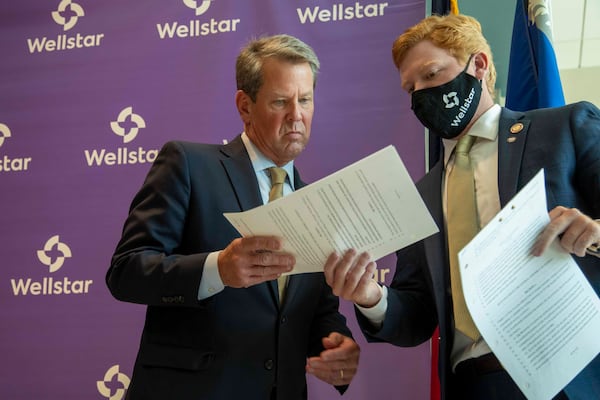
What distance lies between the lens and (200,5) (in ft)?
10.6

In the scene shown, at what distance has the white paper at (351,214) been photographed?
1.29 meters

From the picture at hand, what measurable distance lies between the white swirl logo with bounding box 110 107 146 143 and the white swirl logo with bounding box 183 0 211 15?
583 mm

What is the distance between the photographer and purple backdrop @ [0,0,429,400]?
9.57 feet

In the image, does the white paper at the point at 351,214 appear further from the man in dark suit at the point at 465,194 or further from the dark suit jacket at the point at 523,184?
the dark suit jacket at the point at 523,184

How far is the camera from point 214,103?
10.2 feet

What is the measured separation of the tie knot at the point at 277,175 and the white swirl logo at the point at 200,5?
148 cm

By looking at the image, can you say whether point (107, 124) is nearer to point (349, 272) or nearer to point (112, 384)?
point (112, 384)

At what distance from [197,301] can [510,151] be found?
0.89 meters

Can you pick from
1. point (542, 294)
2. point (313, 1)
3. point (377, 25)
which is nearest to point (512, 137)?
point (542, 294)

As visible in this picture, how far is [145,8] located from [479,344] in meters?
2.48

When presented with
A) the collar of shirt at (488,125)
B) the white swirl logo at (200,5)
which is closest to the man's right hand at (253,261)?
the collar of shirt at (488,125)

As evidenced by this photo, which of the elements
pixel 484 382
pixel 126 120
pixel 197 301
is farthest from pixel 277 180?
pixel 126 120

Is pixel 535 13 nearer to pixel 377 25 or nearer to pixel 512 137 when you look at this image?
pixel 377 25

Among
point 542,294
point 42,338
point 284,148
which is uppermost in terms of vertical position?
point 284,148
